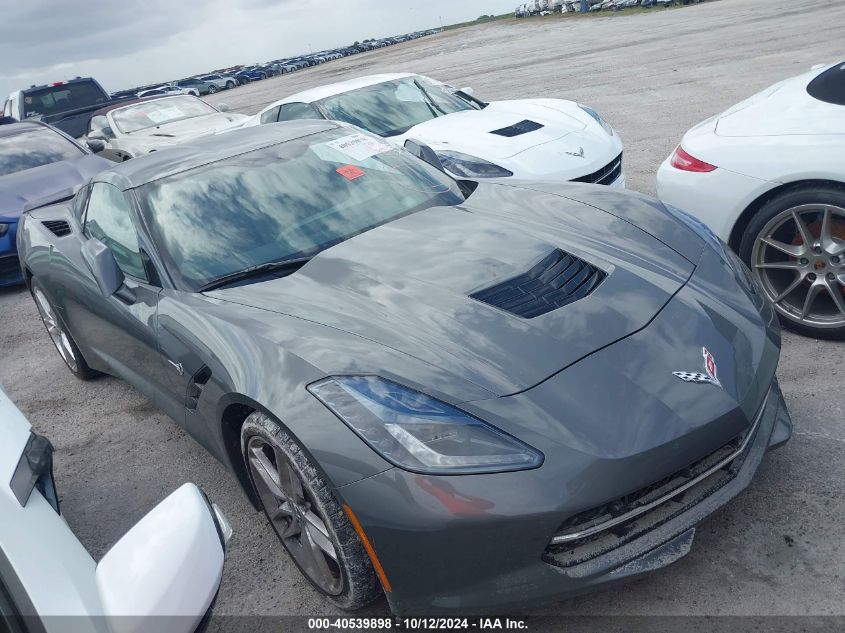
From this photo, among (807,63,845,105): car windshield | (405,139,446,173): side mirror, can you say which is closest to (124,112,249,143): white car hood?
(405,139,446,173): side mirror

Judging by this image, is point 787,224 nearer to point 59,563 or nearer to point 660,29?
point 59,563

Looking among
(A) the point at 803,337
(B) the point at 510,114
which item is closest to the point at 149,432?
(A) the point at 803,337

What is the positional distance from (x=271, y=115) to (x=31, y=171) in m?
2.67

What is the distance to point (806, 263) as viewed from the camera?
3.46 m

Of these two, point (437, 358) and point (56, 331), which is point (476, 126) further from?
point (437, 358)

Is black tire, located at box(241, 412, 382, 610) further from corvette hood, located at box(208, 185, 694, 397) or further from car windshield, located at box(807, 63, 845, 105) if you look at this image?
car windshield, located at box(807, 63, 845, 105)

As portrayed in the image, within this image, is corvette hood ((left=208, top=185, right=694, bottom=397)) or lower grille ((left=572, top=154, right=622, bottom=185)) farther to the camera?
lower grille ((left=572, top=154, right=622, bottom=185))

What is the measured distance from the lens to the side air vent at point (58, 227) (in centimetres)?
424

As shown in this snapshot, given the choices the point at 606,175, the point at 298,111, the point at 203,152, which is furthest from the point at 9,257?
the point at 606,175

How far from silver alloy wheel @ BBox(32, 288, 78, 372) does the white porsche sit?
324 centimetres

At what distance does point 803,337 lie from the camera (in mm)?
3588

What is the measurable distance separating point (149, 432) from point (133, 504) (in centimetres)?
66

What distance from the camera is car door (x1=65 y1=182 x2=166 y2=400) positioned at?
3141mm

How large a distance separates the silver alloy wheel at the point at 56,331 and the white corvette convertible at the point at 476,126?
250 centimetres
